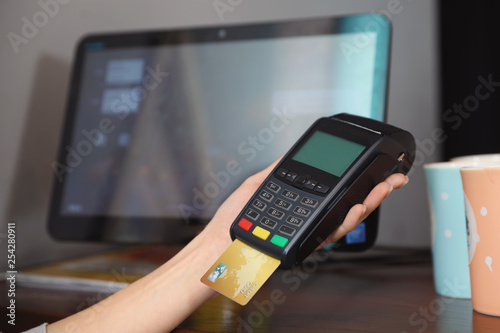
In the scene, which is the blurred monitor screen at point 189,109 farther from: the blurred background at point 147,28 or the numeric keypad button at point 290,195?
the numeric keypad button at point 290,195

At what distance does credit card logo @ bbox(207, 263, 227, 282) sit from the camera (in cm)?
39

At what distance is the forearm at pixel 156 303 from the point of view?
1.33 ft

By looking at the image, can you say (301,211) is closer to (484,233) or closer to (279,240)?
(279,240)

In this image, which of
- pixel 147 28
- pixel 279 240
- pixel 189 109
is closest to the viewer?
pixel 279 240

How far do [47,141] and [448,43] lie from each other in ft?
2.24

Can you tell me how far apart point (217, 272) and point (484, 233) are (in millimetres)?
215

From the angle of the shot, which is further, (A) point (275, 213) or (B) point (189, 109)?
(B) point (189, 109)

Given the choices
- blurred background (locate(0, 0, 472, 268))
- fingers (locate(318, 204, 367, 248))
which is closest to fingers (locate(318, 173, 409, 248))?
fingers (locate(318, 204, 367, 248))

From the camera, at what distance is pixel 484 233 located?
381 millimetres

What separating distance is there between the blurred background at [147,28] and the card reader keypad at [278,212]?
43cm

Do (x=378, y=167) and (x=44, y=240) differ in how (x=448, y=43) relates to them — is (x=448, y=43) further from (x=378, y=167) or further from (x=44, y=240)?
(x=44, y=240)

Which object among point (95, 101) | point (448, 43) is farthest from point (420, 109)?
point (95, 101)

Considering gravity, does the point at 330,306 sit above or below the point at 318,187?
below

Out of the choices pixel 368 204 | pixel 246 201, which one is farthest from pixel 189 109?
pixel 368 204
